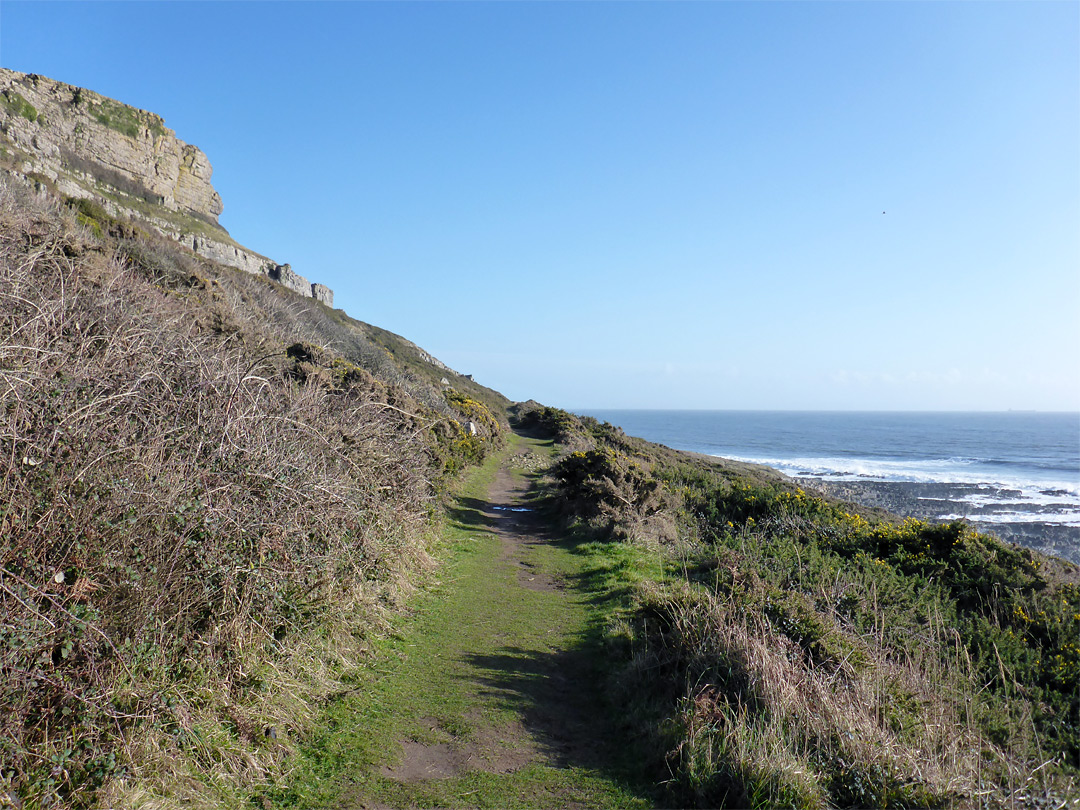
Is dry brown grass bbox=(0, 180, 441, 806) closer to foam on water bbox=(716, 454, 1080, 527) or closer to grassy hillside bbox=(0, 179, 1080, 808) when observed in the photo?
grassy hillside bbox=(0, 179, 1080, 808)

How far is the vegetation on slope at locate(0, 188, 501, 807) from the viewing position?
314 cm

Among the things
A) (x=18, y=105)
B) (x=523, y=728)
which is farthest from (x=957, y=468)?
(x=18, y=105)

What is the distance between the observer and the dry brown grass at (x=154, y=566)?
3.14 meters

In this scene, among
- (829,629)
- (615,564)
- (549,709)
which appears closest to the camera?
(549,709)

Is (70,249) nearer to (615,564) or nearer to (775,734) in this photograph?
(615,564)

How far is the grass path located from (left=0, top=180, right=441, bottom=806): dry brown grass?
451 millimetres

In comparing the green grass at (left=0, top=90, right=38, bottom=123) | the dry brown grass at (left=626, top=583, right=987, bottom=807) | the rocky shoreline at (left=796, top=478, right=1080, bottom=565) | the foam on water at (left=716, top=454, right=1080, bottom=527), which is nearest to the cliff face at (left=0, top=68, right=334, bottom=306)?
the green grass at (left=0, top=90, right=38, bottom=123)

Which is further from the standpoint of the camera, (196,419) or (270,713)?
(196,419)

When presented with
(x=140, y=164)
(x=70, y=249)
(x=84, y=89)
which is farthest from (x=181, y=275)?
(x=84, y=89)

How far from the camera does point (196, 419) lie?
17.0 feet

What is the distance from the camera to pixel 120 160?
57.0 m

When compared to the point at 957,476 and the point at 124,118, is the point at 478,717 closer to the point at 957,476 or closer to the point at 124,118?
the point at 957,476

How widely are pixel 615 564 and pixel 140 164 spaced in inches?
2760

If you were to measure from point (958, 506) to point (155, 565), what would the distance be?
40.2 m
